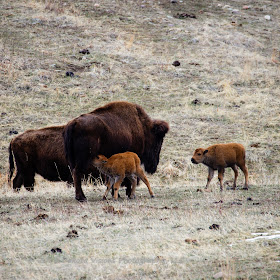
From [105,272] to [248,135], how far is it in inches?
534

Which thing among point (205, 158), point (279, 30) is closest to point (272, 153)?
point (205, 158)

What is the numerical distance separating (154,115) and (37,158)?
704 cm

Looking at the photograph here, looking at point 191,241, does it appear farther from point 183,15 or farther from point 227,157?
point 183,15

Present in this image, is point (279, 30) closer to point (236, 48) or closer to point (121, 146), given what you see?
point (236, 48)

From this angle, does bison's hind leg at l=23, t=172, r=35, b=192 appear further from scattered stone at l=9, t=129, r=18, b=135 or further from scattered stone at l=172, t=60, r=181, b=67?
scattered stone at l=172, t=60, r=181, b=67

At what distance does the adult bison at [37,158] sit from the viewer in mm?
13781

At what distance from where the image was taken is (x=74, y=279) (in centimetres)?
552

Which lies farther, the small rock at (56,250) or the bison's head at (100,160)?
the bison's head at (100,160)

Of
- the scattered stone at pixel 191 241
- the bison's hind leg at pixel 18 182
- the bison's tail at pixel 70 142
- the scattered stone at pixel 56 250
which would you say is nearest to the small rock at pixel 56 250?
the scattered stone at pixel 56 250

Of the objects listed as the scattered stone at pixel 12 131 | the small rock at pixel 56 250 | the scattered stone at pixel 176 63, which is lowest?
the scattered stone at pixel 12 131

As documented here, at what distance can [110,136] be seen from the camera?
11297 millimetres

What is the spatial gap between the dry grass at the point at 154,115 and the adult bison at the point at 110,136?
2.57 feet

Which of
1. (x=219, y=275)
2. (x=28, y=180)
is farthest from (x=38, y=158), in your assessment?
(x=219, y=275)

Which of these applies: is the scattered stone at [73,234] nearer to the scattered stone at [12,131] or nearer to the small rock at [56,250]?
the small rock at [56,250]
